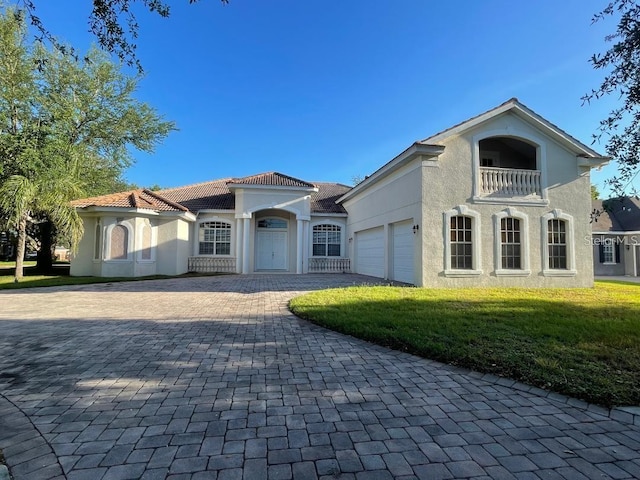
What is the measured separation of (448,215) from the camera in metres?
12.0

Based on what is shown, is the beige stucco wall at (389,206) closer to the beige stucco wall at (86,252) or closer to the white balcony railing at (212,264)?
the white balcony railing at (212,264)

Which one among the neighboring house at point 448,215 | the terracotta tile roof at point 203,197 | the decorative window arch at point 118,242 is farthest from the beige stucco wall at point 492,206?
the decorative window arch at point 118,242

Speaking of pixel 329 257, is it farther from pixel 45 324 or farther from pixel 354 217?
pixel 45 324

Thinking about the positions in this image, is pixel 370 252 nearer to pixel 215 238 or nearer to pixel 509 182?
pixel 509 182

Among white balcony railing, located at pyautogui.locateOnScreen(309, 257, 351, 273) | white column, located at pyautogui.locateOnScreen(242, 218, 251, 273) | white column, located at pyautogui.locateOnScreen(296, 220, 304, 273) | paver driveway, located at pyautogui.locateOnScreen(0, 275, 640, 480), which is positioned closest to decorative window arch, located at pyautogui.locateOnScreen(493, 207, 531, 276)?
white balcony railing, located at pyautogui.locateOnScreen(309, 257, 351, 273)

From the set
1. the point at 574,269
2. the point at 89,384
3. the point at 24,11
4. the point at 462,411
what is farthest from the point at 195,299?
the point at 574,269

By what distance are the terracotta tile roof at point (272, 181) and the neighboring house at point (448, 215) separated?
8 centimetres

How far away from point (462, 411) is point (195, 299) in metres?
8.17

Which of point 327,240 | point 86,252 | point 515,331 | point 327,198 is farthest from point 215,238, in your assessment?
point 515,331

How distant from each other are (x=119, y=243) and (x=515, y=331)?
16515mm

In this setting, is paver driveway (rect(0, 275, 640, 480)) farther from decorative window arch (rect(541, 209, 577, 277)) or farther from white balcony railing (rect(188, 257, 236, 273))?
white balcony railing (rect(188, 257, 236, 273))

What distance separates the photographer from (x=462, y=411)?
3.22 metres

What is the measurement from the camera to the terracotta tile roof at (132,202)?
52.6 ft

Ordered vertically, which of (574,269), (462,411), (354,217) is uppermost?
(354,217)
